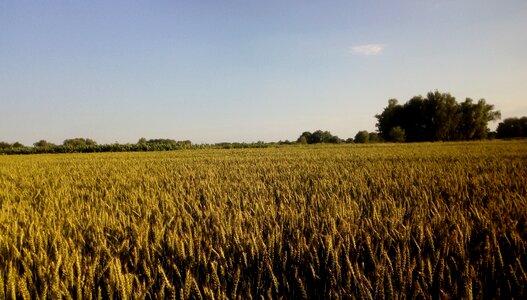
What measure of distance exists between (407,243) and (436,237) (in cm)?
32

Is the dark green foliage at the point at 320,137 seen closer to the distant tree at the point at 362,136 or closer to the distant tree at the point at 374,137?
the distant tree at the point at 362,136

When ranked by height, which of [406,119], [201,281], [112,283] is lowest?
[201,281]

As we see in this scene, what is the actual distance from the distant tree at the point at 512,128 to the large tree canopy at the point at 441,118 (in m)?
13.0

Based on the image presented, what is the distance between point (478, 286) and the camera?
154 centimetres

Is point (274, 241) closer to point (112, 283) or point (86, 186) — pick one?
point (112, 283)

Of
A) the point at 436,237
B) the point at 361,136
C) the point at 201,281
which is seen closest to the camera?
the point at 201,281

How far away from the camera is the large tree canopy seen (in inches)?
2530

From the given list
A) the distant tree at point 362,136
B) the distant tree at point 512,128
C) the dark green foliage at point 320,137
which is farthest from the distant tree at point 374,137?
the distant tree at point 512,128

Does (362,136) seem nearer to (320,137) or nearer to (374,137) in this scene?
(374,137)

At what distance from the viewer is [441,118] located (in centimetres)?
6391

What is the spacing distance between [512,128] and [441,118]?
32.1m

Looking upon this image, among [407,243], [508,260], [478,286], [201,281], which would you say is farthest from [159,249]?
[508,260]

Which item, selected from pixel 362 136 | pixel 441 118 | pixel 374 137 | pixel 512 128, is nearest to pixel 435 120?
pixel 441 118

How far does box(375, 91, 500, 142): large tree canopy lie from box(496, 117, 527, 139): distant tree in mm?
12954
